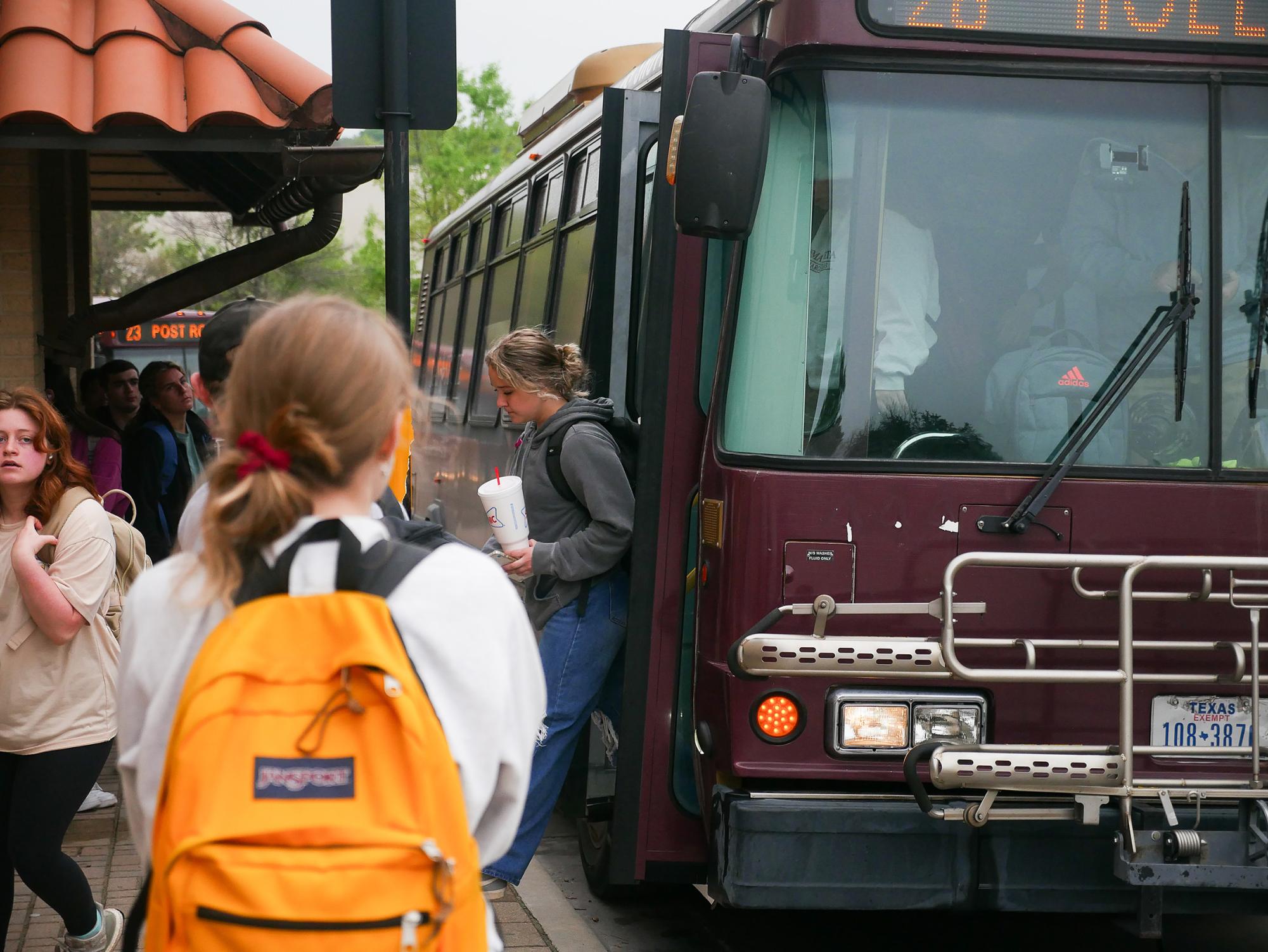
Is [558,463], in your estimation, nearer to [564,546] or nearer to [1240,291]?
[564,546]

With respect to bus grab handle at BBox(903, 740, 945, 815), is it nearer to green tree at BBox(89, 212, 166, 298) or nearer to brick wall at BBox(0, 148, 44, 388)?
brick wall at BBox(0, 148, 44, 388)

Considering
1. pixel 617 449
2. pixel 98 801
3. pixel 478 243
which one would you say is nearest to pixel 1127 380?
pixel 617 449

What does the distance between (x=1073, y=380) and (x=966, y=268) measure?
46 centimetres

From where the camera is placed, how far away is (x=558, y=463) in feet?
17.4

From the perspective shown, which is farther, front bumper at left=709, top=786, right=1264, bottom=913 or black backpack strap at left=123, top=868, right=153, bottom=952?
front bumper at left=709, top=786, right=1264, bottom=913

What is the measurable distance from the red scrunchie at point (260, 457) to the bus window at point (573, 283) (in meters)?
4.30

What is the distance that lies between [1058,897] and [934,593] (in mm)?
943

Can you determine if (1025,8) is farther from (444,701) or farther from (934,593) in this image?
(444,701)

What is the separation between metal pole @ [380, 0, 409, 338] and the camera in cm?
389

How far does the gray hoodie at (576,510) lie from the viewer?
200 inches

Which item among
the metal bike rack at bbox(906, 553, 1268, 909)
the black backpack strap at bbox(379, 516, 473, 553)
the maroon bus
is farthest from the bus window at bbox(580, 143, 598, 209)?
the black backpack strap at bbox(379, 516, 473, 553)

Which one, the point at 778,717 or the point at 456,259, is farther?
the point at 456,259

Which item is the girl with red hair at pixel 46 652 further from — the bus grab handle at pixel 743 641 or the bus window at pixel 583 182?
the bus window at pixel 583 182

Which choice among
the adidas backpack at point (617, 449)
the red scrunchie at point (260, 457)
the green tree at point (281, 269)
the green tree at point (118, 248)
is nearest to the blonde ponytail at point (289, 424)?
the red scrunchie at point (260, 457)
